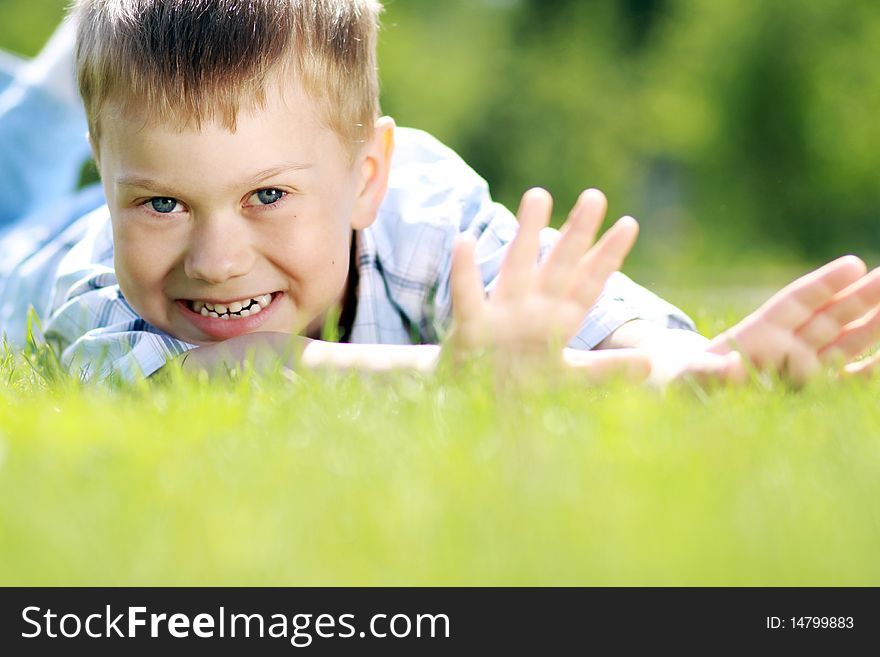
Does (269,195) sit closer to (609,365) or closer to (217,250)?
(217,250)

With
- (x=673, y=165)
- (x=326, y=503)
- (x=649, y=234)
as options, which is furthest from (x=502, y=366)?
(x=673, y=165)

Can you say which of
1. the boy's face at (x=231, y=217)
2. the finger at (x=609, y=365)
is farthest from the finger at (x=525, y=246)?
the boy's face at (x=231, y=217)

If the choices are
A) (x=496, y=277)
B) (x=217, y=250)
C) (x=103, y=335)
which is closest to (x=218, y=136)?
(x=217, y=250)

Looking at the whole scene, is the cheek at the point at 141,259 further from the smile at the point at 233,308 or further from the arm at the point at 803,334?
the arm at the point at 803,334

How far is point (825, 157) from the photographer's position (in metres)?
17.2

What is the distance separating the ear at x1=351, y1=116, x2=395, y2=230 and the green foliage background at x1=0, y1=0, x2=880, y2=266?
10.3 metres

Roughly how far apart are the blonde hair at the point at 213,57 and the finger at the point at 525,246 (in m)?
0.83

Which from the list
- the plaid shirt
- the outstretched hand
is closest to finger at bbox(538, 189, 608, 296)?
the outstretched hand

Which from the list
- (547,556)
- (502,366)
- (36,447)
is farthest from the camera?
(502,366)

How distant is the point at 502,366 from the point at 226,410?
589 mm

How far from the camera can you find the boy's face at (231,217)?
278 cm

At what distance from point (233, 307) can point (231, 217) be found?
0.28m

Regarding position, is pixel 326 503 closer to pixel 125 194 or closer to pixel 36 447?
pixel 36 447

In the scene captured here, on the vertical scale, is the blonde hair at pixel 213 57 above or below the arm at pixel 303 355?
above
